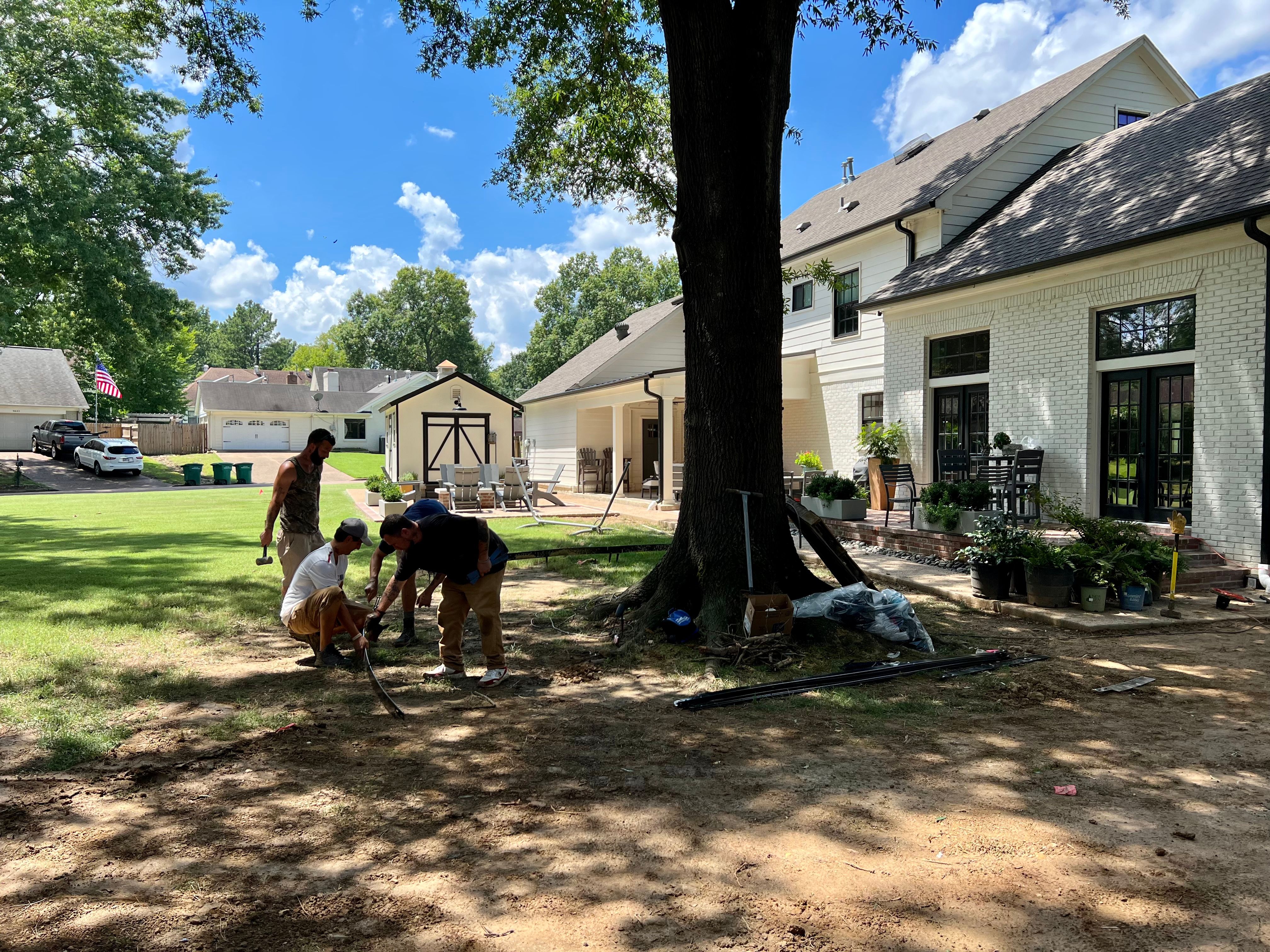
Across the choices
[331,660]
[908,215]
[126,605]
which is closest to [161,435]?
[126,605]

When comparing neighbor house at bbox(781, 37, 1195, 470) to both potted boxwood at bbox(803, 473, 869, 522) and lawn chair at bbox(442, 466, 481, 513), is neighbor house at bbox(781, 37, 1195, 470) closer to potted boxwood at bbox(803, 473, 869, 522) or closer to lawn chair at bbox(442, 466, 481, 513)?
potted boxwood at bbox(803, 473, 869, 522)

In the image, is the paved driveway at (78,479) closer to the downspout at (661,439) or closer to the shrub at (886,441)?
the downspout at (661,439)

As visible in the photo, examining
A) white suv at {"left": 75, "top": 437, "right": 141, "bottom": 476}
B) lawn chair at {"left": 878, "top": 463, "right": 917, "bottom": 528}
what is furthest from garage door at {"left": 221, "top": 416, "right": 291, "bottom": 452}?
lawn chair at {"left": 878, "top": 463, "right": 917, "bottom": 528}

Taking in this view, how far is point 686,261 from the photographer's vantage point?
7.31 m

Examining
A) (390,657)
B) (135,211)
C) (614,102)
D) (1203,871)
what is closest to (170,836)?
(390,657)

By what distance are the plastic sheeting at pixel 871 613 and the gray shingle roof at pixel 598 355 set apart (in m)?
16.1

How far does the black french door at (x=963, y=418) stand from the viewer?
1370 cm

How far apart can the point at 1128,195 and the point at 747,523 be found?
8.88 meters

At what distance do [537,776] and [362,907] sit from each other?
4.32 ft

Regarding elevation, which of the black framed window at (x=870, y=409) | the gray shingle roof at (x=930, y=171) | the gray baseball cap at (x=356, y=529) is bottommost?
the gray baseball cap at (x=356, y=529)

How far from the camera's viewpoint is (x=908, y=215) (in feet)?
51.0

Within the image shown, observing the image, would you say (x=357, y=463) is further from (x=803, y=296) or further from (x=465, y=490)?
(x=803, y=296)

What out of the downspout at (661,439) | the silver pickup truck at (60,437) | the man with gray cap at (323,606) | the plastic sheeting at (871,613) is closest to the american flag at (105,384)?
the silver pickup truck at (60,437)

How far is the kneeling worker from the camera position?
5.48m
